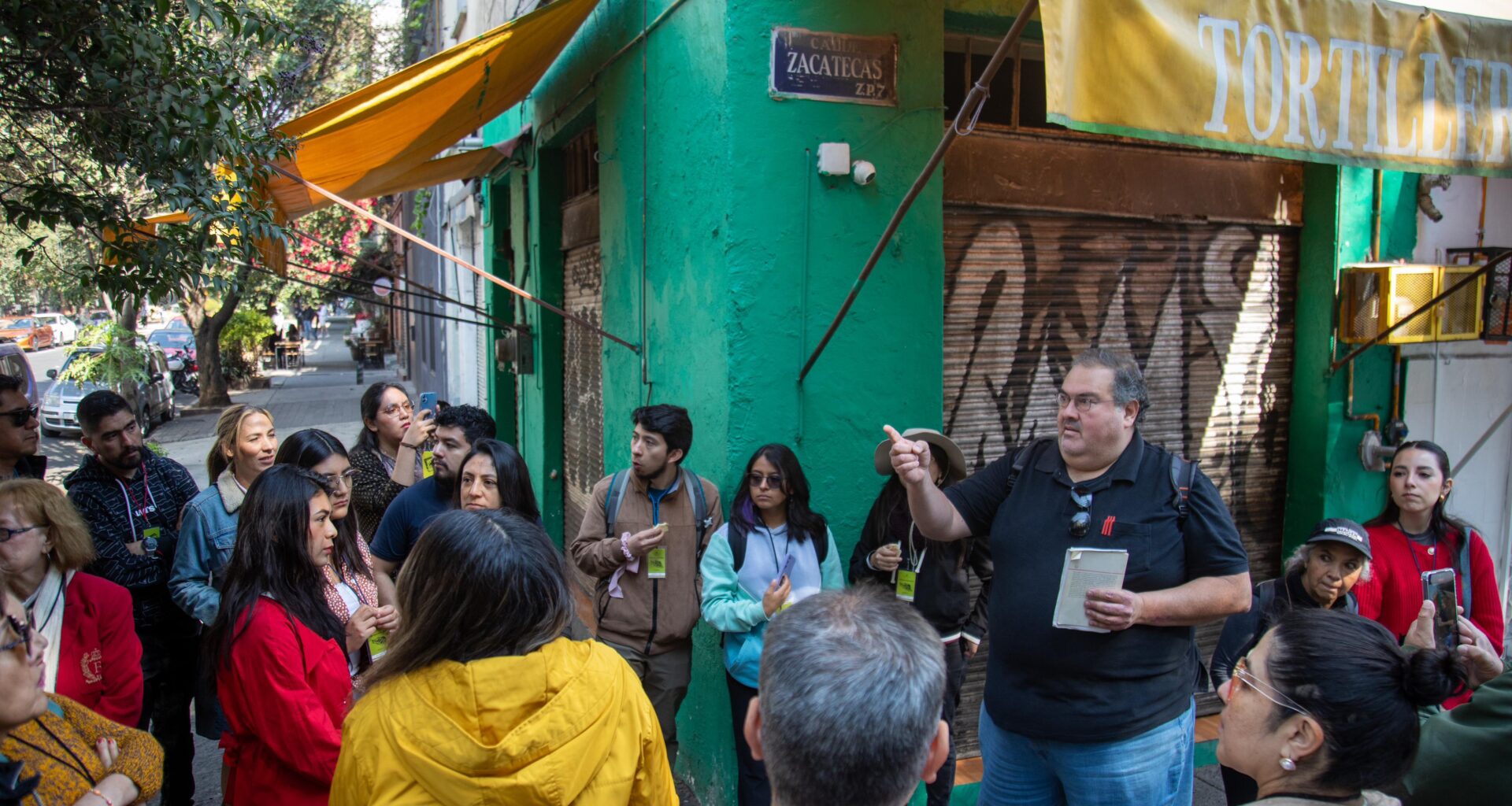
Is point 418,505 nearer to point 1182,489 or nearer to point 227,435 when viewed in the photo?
point 227,435

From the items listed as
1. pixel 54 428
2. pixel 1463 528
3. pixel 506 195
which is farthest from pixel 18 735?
pixel 54 428

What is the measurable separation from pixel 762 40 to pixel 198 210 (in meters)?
2.44

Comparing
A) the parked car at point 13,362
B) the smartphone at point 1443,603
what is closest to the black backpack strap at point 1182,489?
the smartphone at point 1443,603

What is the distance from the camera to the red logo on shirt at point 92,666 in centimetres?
304

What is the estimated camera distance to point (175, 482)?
4.33 meters

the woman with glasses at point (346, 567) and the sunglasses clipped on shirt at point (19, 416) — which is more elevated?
the sunglasses clipped on shirt at point (19, 416)

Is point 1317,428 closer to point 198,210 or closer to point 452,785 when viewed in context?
point 452,785

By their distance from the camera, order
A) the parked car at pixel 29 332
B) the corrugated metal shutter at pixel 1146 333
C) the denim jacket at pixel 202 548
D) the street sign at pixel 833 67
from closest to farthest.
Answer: the denim jacket at pixel 202 548
the street sign at pixel 833 67
the corrugated metal shutter at pixel 1146 333
the parked car at pixel 29 332

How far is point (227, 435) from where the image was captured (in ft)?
13.7

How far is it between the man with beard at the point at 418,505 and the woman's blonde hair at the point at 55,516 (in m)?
1.17

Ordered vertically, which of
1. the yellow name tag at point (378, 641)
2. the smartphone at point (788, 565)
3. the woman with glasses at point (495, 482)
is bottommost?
the yellow name tag at point (378, 641)

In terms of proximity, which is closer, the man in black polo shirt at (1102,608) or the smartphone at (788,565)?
the man in black polo shirt at (1102,608)

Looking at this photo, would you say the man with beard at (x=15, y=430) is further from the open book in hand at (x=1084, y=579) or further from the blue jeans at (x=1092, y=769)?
the open book in hand at (x=1084, y=579)

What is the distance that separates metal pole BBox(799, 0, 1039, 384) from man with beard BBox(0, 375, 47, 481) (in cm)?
354
